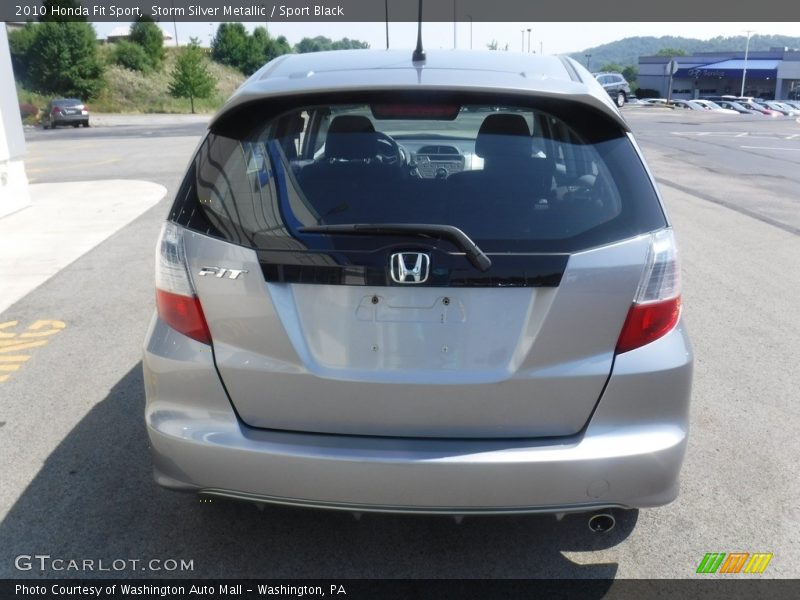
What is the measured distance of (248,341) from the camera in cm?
253

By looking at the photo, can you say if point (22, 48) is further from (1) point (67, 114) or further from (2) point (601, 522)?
(2) point (601, 522)

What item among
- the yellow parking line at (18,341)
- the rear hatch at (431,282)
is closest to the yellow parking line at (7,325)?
the yellow parking line at (18,341)

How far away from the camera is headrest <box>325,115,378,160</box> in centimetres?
272

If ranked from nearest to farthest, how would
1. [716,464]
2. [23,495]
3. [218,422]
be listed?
[218,422] → [23,495] → [716,464]

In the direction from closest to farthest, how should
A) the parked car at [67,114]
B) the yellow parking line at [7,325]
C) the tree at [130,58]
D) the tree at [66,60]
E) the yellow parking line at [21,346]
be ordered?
1. the yellow parking line at [21,346]
2. the yellow parking line at [7,325]
3. the parked car at [67,114]
4. the tree at [66,60]
5. the tree at [130,58]

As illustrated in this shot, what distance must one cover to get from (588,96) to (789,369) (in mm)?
3201

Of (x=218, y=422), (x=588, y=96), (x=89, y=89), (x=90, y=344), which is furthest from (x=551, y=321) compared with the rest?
(x=89, y=89)

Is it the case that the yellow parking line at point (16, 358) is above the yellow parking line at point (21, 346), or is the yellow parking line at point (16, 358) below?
above

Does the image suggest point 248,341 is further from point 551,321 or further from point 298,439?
point 551,321

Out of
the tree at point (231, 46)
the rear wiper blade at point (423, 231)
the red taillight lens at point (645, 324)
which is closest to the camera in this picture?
the rear wiper blade at point (423, 231)

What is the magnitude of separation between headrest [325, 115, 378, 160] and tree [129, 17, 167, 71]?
88.8 metres

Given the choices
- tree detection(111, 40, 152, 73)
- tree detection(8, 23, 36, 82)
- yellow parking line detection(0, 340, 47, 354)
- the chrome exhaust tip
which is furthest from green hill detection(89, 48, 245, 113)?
the chrome exhaust tip

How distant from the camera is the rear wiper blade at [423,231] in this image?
2.39 meters

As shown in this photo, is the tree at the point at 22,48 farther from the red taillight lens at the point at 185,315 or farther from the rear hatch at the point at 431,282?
the rear hatch at the point at 431,282
